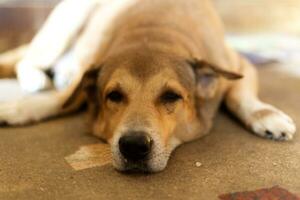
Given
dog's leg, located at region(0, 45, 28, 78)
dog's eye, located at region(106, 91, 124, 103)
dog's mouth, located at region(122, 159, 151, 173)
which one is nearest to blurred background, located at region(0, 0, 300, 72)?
dog's leg, located at region(0, 45, 28, 78)

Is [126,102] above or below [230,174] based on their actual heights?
above

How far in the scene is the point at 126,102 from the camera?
168 centimetres

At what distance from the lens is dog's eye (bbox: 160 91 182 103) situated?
66.2 inches

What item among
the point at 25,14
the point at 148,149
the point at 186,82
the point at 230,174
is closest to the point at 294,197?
the point at 230,174

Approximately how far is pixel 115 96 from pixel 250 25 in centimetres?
388

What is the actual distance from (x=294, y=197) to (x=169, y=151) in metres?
0.47

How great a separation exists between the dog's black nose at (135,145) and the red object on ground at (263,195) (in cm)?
29

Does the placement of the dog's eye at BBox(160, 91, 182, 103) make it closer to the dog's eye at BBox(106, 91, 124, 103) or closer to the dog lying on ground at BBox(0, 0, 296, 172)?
the dog lying on ground at BBox(0, 0, 296, 172)

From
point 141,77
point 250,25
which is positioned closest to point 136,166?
point 141,77

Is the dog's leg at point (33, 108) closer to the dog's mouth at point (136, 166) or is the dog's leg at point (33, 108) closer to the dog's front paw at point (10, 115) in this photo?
the dog's front paw at point (10, 115)

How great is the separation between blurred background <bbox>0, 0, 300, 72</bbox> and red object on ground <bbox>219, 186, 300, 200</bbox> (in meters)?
1.80

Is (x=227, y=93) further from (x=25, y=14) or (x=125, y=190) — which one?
(x=25, y=14)

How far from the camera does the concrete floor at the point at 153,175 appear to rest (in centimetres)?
137

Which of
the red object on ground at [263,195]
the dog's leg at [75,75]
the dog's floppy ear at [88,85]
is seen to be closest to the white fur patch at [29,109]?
the dog's leg at [75,75]
